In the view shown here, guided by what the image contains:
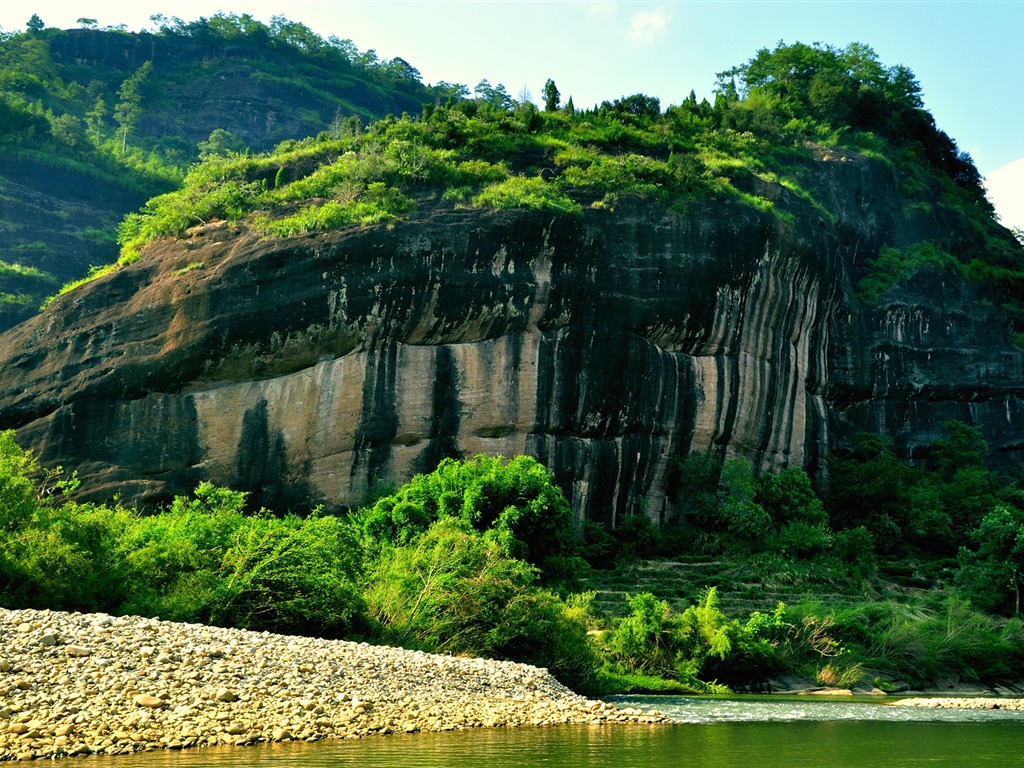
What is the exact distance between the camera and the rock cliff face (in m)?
34.3

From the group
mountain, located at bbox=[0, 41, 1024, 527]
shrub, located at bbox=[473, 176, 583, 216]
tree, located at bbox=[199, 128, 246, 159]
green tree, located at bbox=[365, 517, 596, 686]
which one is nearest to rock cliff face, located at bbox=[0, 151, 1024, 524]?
mountain, located at bbox=[0, 41, 1024, 527]

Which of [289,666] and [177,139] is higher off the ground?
[177,139]

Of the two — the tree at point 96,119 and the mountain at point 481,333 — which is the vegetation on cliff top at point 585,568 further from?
the tree at point 96,119

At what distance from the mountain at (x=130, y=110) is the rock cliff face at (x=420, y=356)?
13.7 meters

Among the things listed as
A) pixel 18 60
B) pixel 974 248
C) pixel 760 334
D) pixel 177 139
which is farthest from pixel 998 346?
pixel 18 60

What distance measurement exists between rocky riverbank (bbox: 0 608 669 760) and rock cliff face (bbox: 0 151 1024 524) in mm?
16169

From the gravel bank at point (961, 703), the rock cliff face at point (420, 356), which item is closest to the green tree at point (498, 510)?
the rock cliff face at point (420, 356)

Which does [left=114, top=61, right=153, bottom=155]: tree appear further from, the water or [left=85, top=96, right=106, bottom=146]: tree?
the water

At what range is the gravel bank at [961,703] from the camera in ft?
82.4

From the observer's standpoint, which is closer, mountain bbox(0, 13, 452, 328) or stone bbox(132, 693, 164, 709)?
stone bbox(132, 693, 164, 709)

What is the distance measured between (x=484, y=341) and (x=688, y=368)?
25.4 ft

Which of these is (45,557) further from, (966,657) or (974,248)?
(974,248)

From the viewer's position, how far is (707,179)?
4194 centimetres

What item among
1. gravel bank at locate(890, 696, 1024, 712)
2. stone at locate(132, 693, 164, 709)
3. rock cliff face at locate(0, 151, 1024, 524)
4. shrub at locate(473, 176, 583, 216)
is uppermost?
shrub at locate(473, 176, 583, 216)
